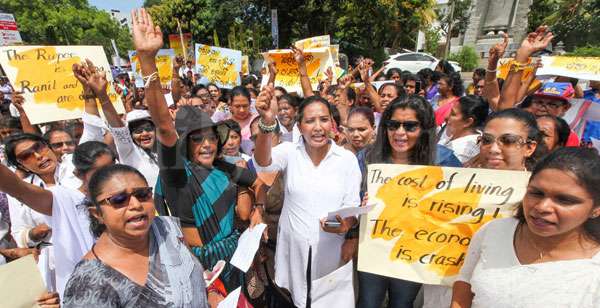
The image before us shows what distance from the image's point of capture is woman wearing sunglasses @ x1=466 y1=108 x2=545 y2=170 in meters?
1.98

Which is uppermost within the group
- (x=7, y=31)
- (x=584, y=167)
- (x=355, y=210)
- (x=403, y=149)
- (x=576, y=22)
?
(x=576, y=22)

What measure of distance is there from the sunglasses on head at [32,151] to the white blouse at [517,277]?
305cm

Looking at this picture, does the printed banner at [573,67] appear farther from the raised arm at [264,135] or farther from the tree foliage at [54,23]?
the tree foliage at [54,23]

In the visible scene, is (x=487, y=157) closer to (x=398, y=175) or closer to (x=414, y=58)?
(x=398, y=175)

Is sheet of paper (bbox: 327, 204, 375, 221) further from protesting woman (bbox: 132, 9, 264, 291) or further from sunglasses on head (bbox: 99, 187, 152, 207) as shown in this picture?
sunglasses on head (bbox: 99, 187, 152, 207)

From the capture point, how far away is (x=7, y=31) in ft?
22.8

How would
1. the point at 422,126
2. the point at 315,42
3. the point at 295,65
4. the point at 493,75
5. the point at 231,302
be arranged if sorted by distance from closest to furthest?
the point at 231,302 < the point at 422,126 < the point at 493,75 < the point at 295,65 < the point at 315,42

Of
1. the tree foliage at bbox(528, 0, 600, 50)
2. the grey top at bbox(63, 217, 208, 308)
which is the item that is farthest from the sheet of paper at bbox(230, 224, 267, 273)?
the tree foliage at bbox(528, 0, 600, 50)

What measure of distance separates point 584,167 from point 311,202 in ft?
4.79

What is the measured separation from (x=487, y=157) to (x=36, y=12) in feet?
181

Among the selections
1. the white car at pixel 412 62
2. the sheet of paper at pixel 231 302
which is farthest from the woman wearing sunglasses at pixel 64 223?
the white car at pixel 412 62

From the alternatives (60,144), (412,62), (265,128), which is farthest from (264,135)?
(412,62)

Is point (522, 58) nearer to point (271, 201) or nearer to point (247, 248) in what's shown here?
point (271, 201)

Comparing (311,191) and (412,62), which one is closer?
(311,191)
